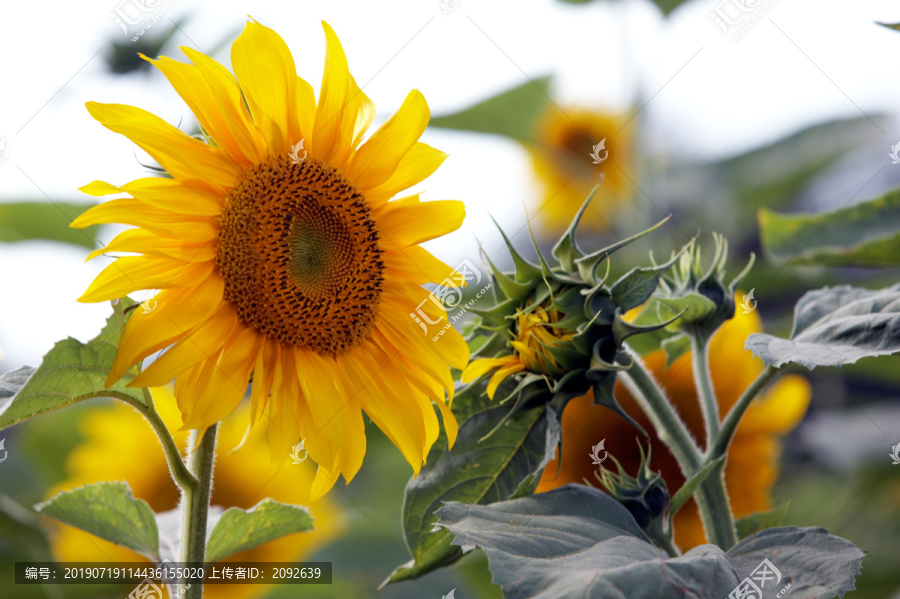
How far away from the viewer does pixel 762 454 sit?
46.5 inches

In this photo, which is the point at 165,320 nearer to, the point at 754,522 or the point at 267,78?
the point at 267,78

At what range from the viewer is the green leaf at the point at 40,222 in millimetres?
1496

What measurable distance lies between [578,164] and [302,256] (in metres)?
1.49

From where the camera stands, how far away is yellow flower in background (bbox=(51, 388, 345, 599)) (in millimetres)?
1422

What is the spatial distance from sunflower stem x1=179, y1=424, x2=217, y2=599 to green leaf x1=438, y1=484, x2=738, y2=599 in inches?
9.3

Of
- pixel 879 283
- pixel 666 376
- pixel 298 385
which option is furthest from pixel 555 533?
pixel 879 283

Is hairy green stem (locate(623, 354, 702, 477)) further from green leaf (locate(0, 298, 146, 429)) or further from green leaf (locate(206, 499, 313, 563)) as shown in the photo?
green leaf (locate(0, 298, 146, 429))

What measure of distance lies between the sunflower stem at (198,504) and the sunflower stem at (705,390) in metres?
0.58

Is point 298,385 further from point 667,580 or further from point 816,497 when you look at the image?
point 816,497

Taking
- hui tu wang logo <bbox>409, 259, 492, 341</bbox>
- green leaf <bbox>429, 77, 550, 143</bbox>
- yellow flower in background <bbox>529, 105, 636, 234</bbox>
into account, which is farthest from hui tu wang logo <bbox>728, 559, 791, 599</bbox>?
yellow flower in background <bbox>529, 105, 636, 234</bbox>

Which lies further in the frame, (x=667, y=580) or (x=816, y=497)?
(x=816, y=497)

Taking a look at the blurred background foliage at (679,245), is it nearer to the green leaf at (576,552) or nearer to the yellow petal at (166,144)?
the green leaf at (576,552)

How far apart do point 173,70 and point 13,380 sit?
0.33 m

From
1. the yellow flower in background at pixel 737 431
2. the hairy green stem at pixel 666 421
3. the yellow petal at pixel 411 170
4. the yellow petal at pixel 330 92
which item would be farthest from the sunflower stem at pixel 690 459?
the yellow petal at pixel 330 92
